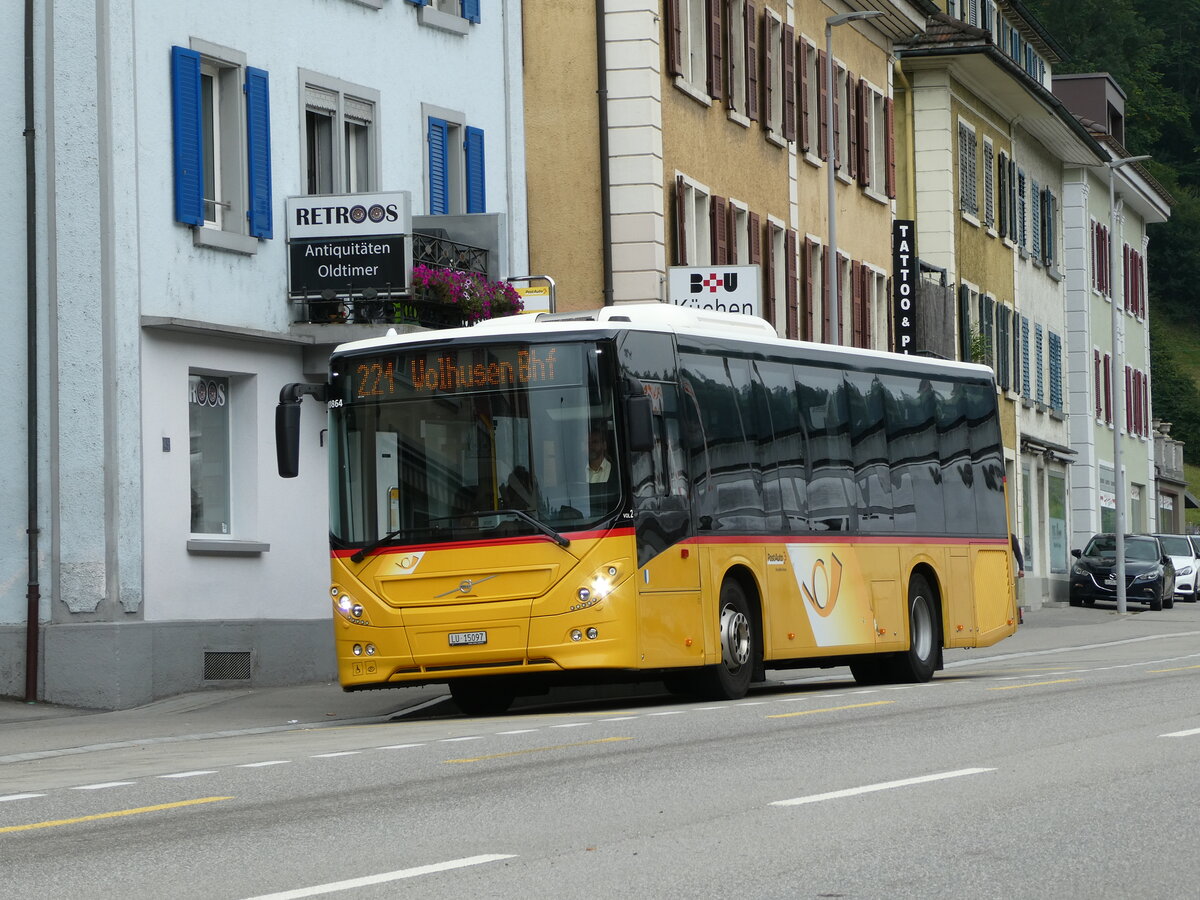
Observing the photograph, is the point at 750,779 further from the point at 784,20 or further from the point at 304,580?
the point at 784,20

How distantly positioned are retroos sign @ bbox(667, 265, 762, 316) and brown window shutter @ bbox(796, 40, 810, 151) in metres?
11.6

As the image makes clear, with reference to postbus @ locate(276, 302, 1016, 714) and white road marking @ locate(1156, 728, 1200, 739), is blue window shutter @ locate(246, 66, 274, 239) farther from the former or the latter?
white road marking @ locate(1156, 728, 1200, 739)

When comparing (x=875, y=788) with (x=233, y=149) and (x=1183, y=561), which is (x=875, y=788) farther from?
(x=1183, y=561)

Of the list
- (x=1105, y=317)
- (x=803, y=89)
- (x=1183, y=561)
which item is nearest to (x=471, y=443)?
(x=803, y=89)

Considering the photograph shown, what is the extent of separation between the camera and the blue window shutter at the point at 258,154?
2420 centimetres

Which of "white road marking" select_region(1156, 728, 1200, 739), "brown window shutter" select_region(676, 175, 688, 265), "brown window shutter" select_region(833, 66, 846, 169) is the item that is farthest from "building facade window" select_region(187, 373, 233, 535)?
"brown window shutter" select_region(833, 66, 846, 169)

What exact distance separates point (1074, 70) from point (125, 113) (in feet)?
292

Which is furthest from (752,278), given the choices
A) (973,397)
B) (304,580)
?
(304,580)

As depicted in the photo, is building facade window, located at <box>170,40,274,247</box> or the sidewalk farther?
building facade window, located at <box>170,40,274,247</box>

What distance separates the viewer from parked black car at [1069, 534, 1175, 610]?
176ft

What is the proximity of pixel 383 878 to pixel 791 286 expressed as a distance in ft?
106

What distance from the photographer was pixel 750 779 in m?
12.4

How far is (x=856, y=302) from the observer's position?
146 ft

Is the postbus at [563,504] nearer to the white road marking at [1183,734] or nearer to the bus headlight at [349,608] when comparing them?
the bus headlight at [349,608]
